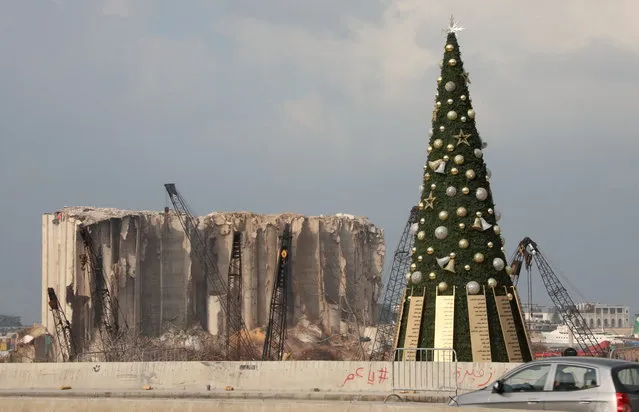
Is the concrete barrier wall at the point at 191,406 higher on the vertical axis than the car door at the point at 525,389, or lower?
lower

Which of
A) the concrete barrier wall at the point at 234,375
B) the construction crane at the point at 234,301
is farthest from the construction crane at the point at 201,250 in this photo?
the concrete barrier wall at the point at 234,375

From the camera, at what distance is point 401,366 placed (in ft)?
81.1

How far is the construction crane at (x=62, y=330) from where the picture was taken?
105375 millimetres

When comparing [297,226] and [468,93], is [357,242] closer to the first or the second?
[297,226]

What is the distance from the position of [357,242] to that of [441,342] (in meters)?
128

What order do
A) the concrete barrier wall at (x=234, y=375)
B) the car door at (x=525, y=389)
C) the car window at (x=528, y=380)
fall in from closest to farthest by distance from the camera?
the car door at (x=525, y=389)
the car window at (x=528, y=380)
the concrete barrier wall at (x=234, y=375)

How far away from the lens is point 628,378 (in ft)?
49.9

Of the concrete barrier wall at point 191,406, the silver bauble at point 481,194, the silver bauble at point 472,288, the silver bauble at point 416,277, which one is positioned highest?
the silver bauble at point 481,194

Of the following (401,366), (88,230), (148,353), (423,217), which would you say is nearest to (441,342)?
(401,366)

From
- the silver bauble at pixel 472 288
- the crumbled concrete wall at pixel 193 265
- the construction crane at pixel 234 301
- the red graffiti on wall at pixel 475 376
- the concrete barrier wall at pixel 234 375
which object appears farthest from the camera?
the construction crane at pixel 234 301

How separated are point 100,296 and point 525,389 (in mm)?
101610

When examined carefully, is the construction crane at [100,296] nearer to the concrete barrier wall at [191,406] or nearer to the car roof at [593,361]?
the concrete barrier wall at [191,406]

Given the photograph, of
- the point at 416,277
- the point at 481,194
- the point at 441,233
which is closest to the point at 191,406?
the point at 416,277

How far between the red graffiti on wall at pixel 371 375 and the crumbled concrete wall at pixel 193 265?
8311cm
